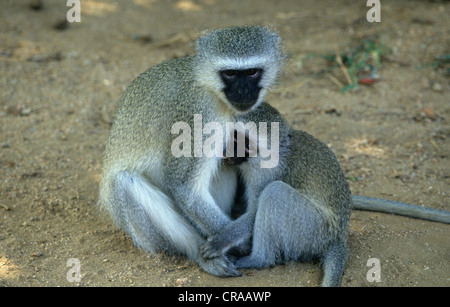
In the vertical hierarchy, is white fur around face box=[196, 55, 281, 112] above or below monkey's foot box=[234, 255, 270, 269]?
above

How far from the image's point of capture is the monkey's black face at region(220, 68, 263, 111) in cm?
438

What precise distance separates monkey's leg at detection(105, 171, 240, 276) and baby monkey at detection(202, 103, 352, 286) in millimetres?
290

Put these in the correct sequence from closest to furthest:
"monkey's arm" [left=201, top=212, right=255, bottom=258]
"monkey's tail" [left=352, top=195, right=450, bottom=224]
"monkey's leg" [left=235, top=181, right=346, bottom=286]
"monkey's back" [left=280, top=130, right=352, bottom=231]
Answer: "monkey's leg" [left=235, top=181, right=346, bottom=286]
"monkey's arm" [left=201, top=212, right=255, bottom=258]
"monkey's back" [left=280, top=130, right=352, bottom=231]
"monkey's tail" [left=352, top=195, right=450, bottom=224]

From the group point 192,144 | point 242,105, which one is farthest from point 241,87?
point 192,144

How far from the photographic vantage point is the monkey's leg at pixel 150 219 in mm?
4648

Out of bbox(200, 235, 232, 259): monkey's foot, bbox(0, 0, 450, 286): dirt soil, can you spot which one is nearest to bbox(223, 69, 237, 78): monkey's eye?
bbox(0, 0, 450, 286): dirt soil

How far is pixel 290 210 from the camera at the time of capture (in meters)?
4.36

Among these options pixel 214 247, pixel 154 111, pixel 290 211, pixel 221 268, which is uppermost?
pixel 154 111

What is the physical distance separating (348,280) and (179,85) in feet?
7.56

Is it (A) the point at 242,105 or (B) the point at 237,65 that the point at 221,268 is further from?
(B) the point at 237,65

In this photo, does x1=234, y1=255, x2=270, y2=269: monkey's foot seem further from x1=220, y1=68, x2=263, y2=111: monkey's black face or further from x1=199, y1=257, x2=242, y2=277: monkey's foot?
x1=220, y1=68, x2=263, y2=111: monkey's black face

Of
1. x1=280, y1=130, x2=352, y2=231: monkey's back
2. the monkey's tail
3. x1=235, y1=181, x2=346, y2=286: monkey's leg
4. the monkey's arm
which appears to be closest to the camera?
x1=235, y1=181, x2=346, y2=286: monkey's leg

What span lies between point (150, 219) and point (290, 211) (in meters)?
1.29

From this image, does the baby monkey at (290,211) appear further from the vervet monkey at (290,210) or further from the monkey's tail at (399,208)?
the monkey's tail at (399,208)
